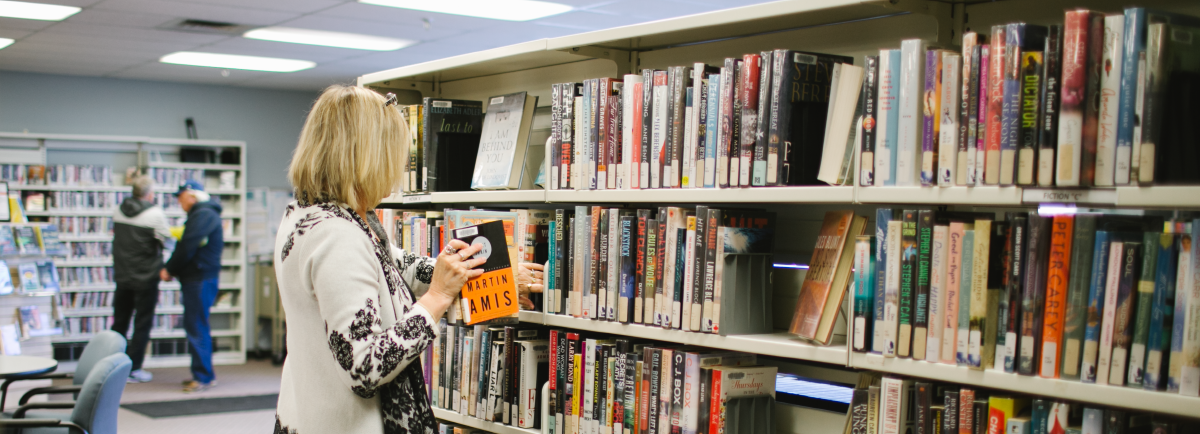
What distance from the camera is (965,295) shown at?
1.50m

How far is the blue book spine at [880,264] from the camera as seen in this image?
5.24 ft

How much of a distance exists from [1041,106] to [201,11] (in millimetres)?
5336

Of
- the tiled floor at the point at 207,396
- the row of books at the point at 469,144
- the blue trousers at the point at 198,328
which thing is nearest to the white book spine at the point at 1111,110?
the row of books at the point at 469,144

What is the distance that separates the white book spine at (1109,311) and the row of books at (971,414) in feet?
0.25

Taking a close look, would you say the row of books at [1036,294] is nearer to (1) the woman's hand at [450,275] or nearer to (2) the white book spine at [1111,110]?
(2) the white book spine at [1111,110]

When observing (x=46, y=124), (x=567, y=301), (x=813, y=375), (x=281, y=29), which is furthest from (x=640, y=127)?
(x=46, y=124)

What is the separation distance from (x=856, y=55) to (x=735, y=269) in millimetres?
580

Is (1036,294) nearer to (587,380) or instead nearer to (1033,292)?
(1033,292)

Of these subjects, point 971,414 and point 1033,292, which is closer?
point 1033,292

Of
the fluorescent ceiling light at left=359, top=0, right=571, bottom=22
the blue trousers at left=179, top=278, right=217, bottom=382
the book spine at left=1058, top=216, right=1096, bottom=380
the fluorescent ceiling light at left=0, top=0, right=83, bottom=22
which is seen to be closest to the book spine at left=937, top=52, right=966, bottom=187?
the book spine at left=1058, top=216, right=1096, bottom=380

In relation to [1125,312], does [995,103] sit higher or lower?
higher

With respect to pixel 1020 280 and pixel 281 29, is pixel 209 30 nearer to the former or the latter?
pixel 281 29

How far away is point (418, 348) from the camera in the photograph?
176cm

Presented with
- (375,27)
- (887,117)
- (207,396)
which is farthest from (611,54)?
(207,396)
